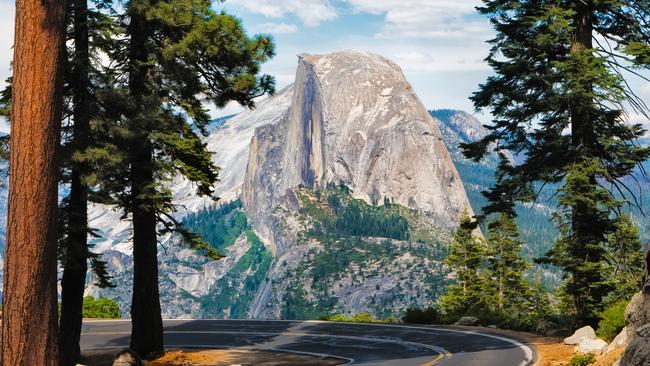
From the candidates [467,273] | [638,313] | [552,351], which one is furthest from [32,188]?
[467,273]

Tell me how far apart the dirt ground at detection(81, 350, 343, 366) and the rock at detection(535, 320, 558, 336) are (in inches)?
349

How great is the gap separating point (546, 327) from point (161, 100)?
15680 millimetres

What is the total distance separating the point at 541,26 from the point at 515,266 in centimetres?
4690

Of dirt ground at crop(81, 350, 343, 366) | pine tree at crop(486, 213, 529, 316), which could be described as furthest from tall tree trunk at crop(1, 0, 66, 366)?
pine tree at crop(486, 213, 529, 316)

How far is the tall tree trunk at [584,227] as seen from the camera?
73.2 feet

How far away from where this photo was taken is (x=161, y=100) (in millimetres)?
18906

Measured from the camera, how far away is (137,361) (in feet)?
59.2

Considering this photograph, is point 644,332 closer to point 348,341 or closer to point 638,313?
point 638,313

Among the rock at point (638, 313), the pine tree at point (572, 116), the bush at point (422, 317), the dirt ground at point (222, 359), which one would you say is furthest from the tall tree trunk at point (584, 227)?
the bush at point (422, 317)

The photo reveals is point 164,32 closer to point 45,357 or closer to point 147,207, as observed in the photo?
point 147,207

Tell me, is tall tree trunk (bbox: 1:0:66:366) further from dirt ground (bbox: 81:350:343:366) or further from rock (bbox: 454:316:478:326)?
rock (bbox: 454:316:478:326)

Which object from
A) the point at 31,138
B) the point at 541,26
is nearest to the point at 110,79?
the point at 31,138

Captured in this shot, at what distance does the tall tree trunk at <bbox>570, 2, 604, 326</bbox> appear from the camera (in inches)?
878

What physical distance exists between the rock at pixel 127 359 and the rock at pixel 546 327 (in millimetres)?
14212
